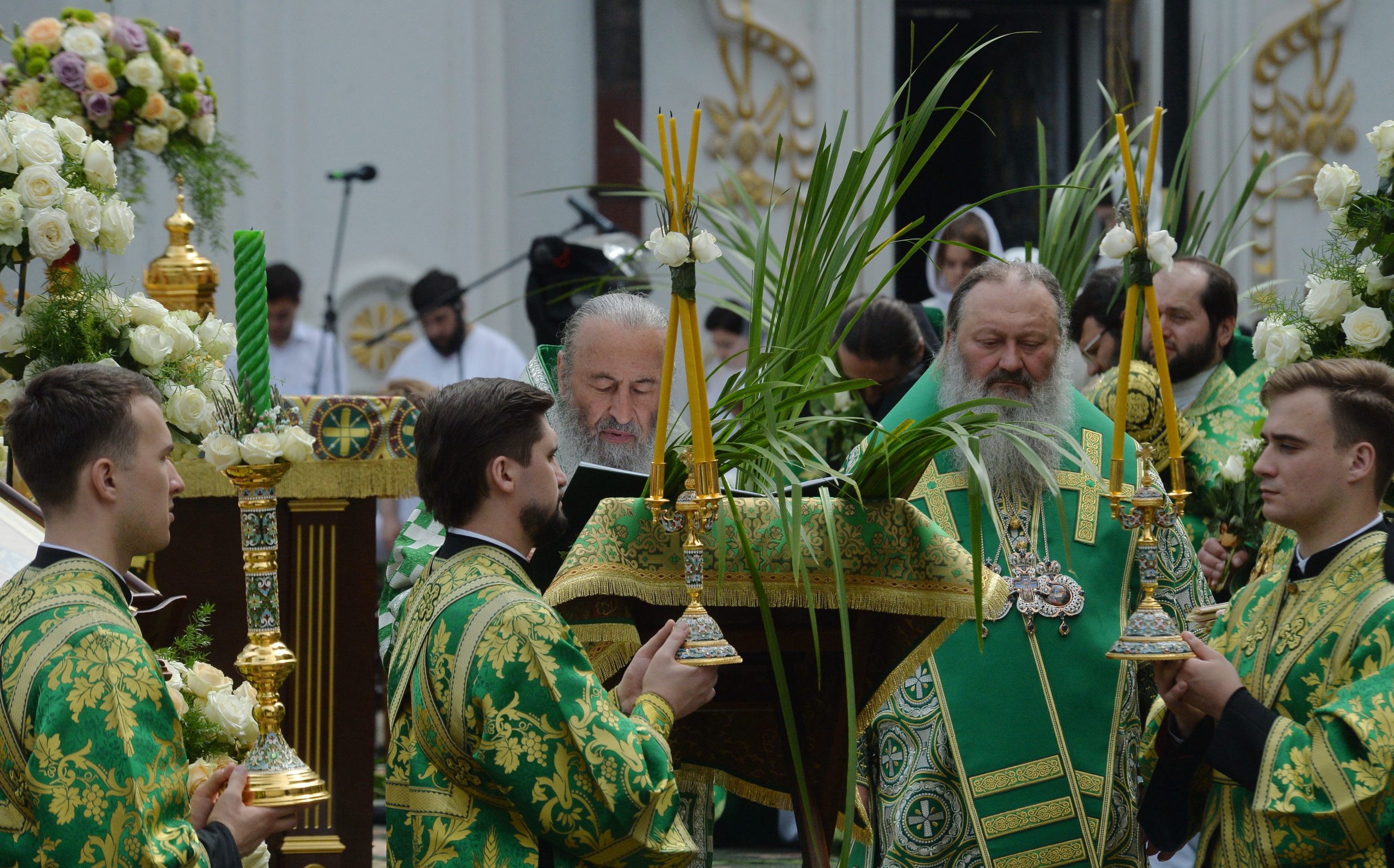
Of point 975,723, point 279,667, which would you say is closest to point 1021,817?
point 975,723

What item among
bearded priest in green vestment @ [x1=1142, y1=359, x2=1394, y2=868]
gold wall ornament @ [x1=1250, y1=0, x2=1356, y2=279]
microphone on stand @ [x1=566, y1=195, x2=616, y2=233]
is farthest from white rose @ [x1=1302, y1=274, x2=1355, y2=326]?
gold wall ornament @ [x1=1250, y1=0, x2=1356, y2=279]

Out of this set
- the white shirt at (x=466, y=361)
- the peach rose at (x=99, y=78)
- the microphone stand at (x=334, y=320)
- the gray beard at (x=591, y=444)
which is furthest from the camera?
the microphone stand at (x=334, y=320)

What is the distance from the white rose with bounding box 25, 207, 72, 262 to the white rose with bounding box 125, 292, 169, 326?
18cm

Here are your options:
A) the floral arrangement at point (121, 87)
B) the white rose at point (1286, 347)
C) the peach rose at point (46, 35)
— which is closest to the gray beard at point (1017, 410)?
the white rose at point (1286, 347)

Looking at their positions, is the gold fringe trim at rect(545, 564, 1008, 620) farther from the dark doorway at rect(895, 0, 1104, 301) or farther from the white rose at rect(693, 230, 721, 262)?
the dark doorway at rect(895, 0, 1104, 301)

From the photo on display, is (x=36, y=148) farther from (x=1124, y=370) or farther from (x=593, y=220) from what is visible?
(x=593, y=220)

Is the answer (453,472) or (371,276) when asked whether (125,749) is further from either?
(371,276)

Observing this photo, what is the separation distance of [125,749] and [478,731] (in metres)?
0.56

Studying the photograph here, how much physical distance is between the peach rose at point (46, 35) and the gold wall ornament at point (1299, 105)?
6830 millimetres

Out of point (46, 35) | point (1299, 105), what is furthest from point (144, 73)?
point (1299, 105)

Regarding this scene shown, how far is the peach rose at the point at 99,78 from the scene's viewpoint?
17.8 ft

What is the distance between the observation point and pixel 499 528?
2943mm

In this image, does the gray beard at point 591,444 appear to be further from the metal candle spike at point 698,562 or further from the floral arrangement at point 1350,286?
the floral arrangement at point 1350,286

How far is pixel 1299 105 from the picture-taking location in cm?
988
